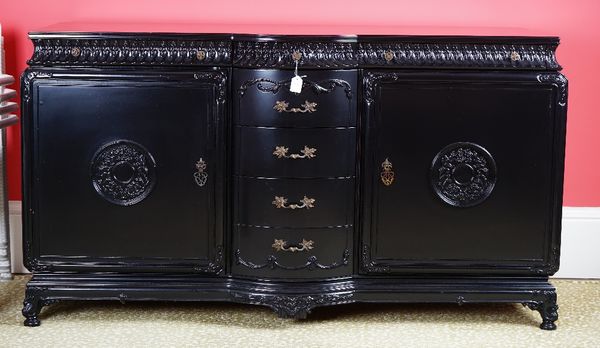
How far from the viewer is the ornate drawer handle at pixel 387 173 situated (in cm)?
321

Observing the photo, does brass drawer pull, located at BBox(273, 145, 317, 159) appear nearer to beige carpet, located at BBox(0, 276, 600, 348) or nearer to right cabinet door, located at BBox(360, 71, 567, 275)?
right cabinet door, located at BBox(360, 71, 567, 275)

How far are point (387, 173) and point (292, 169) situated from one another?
1.04 feet

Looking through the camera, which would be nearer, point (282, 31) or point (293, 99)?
point (293, 99)

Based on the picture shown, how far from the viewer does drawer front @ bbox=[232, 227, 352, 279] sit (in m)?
3.21

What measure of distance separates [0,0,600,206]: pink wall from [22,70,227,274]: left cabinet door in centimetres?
66

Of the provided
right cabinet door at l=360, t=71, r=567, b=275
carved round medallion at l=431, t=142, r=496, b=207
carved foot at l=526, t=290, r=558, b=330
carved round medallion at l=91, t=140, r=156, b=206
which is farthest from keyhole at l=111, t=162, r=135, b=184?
carved foot at l=526, t=290, r=558, b=330

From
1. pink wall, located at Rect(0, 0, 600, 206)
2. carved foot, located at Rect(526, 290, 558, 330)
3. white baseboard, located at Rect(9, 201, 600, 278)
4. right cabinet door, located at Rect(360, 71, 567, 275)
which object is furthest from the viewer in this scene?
white baseboard, located at Rect(9, 201, 600, 278)

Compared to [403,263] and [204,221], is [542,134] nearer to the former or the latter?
[403,263]

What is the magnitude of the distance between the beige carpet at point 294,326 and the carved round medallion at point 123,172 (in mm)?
437

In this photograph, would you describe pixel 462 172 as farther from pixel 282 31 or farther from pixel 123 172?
pixel 123 172

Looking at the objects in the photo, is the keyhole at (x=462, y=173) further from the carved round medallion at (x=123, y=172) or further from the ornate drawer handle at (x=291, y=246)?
the carved round medallion at (x=123, y=172)

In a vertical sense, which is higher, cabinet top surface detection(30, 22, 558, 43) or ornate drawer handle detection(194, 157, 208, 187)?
cabinet top surface detection(30, 22, 558, 43)

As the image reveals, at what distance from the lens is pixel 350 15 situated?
3.75 meters

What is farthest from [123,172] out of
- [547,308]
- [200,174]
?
[547,308]
